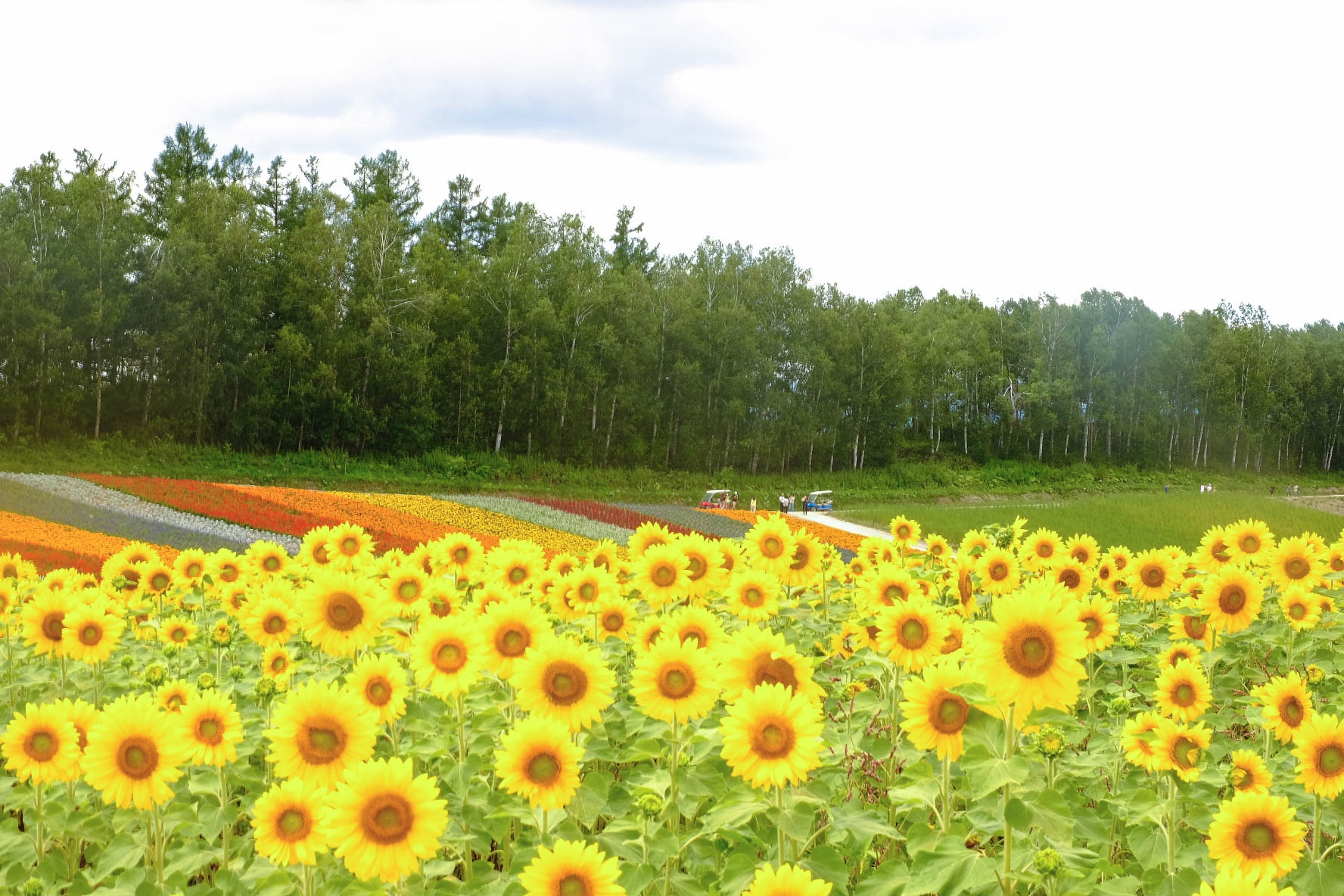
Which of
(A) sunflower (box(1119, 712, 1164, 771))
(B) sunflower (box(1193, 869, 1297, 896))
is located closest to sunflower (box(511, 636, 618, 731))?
(B) sunflower (box(1193, 869, 1297, 896))

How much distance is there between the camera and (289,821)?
2.22 meters

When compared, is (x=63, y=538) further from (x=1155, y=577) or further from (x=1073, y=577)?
(x=1155, y=577)

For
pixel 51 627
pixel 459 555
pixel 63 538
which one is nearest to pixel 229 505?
pixel 63 538

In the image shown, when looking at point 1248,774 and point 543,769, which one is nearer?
point 543,769

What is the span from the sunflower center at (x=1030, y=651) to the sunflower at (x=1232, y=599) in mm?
2274

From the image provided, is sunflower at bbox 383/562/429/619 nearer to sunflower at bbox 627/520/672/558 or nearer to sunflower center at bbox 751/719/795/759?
sunflower at bbox 627/520/672/558

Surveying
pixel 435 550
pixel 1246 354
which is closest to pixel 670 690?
pixel 435 550

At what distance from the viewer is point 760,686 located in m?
2.33

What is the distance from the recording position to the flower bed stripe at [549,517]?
2103cm

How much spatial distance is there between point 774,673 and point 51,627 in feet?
10.2

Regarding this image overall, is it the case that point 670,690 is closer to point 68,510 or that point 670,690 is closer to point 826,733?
point 826,733

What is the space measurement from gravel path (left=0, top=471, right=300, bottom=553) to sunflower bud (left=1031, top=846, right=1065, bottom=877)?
14.6 meters

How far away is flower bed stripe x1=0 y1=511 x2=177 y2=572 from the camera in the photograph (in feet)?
44.1

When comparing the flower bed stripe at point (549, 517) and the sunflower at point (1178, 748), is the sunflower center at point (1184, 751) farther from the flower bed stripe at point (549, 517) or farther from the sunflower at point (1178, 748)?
the flower bed stripe at point (549, 517)
